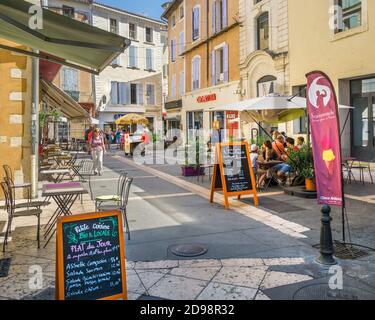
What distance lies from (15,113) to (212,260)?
617 centimetres

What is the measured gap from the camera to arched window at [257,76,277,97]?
17.6 meters

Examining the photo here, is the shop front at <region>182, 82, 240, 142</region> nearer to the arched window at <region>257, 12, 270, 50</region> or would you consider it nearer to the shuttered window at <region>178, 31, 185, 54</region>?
the arched window at <region>257, 12, 270, 50</region>

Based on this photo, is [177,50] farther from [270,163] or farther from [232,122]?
[270,163]

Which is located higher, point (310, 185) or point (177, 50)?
point (177, 50)

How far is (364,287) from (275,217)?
292 cm

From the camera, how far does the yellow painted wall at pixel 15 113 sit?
27.8 feet

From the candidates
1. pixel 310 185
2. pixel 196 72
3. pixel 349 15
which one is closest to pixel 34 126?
pixel 310 185

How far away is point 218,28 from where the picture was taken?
23156 mm

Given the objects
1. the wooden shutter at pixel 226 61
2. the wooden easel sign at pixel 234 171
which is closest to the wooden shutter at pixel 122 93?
the wooden shutter at pixel 226 61

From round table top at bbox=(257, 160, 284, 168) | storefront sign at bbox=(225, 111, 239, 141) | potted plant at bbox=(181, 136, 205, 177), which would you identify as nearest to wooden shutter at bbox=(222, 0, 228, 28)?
storefront sign at bbox=(225, 111, 239, 141)

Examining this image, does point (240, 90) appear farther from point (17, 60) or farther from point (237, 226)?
point (237, 226)

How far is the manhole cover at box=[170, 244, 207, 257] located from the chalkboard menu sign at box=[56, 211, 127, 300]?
64.5 inches

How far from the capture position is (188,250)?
4.99m

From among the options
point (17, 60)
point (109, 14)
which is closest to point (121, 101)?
point (109, 14)
